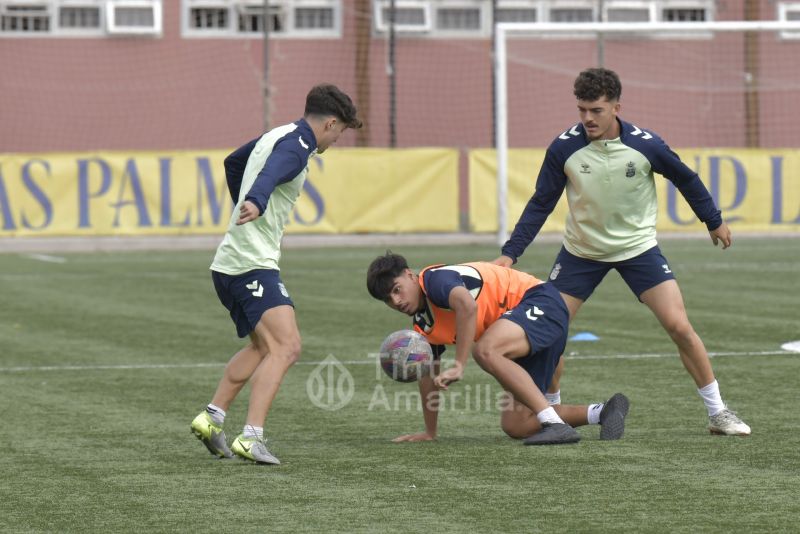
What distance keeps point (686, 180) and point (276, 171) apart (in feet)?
7.56

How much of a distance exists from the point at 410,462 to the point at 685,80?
2370 centimetres

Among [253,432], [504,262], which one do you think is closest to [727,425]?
[504,262]

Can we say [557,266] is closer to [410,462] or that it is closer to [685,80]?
[410,462]

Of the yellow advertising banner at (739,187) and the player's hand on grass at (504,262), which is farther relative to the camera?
the yellow advertising banner at (739,187)

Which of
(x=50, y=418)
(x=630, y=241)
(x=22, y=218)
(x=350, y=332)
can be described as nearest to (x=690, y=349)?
(x=630, y=241)

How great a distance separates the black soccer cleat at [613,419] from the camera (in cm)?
775

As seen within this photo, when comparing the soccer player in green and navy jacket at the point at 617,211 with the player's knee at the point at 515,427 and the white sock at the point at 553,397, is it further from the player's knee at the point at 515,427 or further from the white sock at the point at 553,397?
the player's knee at the point at 515,427

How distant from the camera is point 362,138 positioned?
2872 cm

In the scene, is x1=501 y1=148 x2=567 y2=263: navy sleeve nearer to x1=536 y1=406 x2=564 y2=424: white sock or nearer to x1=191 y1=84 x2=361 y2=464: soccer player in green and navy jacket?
x1=536 y1=406 x2=564 y2=424: white sock

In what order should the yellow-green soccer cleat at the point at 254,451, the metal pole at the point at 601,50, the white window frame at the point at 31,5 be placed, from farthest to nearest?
the white window frame at the point at 31,5, the metal pole at the point at 601,50, the yellow-green soccer cleat at the point at 254,451

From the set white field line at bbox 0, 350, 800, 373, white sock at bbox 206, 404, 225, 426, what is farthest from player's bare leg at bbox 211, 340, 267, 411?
white field line at bbox 0, 350, 800, 373

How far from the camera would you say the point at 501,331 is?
25.3 ft
